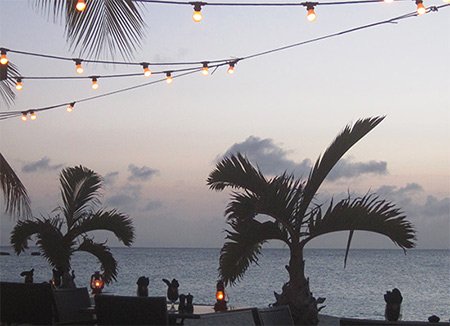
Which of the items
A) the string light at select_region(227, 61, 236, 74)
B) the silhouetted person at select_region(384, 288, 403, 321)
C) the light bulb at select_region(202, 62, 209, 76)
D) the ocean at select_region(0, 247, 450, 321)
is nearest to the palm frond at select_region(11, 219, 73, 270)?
the light bulb at select_region(202, 62, 209, 76)

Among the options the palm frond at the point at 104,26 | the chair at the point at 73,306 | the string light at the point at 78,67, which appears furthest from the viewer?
the string light at the point at 78,67

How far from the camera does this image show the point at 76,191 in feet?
36.1

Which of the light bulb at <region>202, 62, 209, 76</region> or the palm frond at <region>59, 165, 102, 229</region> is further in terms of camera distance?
the palm frond at <region>59, 165, 102, 229</region>

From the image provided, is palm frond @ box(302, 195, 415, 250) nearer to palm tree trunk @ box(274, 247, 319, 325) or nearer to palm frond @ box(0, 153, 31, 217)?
palm tree trunk @ box(274, 247, 319, 325)

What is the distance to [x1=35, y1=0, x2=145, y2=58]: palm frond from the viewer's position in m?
4.07

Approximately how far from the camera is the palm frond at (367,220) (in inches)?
301

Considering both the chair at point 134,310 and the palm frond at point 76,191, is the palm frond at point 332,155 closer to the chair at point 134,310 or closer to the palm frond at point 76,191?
the chair at point 134,310

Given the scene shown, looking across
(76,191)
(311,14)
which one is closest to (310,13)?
(311,14)

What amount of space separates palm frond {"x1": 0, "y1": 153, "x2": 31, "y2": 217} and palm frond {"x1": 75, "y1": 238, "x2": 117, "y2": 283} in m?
5.35

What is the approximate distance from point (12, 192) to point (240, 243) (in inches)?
119

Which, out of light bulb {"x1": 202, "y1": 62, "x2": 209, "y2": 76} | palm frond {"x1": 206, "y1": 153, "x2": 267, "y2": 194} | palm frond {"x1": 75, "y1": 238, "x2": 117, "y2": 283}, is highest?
light bulb {"x1": 202, "y1": 62, "x2": 209, "y2": 76}

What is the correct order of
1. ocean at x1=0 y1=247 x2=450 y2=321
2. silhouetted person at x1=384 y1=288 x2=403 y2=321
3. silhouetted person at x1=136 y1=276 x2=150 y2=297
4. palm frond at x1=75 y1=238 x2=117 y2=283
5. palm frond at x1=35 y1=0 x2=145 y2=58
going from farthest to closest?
1. ocean at x1=0 y1=247 x2=450 y2=321
2. palm frond at x1=75 y1=238 x2=117 y2=283
3. silhouetted person at x1=136 y1=276 x2=150 y2=297
4. silhouetted person at x1=384 y1=288 x2=403 y2=321
5. palm frond at x1=35 y1=0 x2=145 y2=58

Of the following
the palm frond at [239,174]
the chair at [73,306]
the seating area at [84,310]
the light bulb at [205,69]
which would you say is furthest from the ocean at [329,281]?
the seating area at [84,310]

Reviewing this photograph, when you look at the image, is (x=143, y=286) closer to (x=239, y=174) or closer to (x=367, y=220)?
(x=239, y=174)
